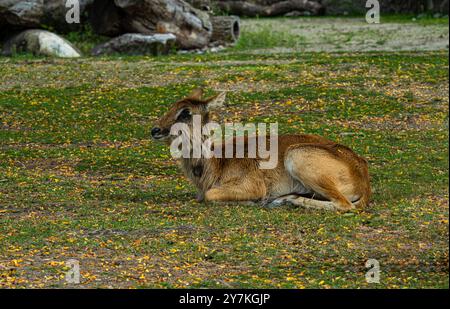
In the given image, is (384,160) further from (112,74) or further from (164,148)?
(112,74)

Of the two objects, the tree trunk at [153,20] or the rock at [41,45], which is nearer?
the rock at [41,45]

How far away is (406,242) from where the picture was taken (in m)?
8.30

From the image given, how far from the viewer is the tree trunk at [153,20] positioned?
71.2ft

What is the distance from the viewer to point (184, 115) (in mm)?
9875

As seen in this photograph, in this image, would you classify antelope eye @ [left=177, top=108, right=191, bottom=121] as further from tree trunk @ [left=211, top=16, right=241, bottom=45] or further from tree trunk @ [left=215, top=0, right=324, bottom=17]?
tree trunk @ [left=215, top=0, right=324, bottom=17]

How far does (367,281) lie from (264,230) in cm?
A: 180

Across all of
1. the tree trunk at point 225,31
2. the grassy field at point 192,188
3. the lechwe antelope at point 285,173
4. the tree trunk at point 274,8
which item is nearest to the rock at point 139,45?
the grassy field at point 192,188

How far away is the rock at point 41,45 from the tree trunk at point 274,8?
9.96 meters

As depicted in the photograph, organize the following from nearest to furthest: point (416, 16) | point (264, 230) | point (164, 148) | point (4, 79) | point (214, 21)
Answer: point (264, 230)
point (164, 148)
point (4, 79)
point (214, 21)
point (416, 16)

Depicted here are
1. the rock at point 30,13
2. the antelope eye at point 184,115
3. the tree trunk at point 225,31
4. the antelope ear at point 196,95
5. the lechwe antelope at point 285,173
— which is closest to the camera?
the lechwe antelope at point 285,173

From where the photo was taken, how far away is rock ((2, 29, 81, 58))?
2047cm

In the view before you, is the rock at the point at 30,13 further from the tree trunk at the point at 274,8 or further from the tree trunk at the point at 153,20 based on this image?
the tree trunk at the point at 274,8

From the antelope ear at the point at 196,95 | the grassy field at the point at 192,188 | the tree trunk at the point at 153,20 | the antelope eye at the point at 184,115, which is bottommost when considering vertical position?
the grassy field at the point at 192,188

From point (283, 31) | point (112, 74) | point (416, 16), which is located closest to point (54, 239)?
point (112, 74)
